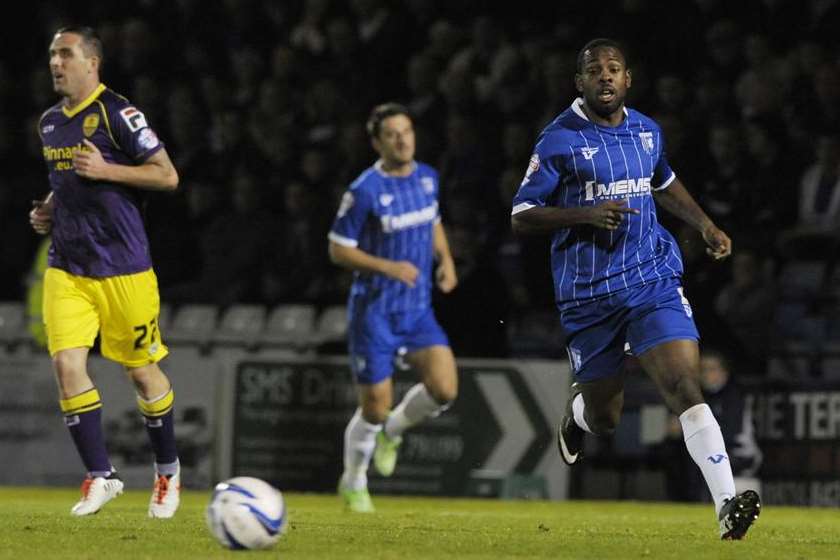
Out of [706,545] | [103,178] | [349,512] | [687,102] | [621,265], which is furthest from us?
[687,102]

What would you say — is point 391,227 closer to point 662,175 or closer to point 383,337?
point 383,337

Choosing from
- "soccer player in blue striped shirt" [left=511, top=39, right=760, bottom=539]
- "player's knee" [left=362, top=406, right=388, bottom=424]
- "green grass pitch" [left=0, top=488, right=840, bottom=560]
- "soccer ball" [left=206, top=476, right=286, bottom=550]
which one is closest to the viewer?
"soccer ball" [left=206, top=476, right=286, bottom=550]

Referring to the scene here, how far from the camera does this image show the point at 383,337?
39.6 feet

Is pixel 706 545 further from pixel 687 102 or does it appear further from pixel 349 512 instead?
pixel 687 102

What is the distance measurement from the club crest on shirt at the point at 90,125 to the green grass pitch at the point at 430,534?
2105 millimetres

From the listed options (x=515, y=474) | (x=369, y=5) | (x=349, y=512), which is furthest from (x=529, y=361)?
(x=369, y=5)

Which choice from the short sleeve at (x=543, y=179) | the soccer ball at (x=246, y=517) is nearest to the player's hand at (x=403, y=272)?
the short sleeve at (x=543, y=179)

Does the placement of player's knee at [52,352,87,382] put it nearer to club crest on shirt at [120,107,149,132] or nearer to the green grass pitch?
the green grass pitch

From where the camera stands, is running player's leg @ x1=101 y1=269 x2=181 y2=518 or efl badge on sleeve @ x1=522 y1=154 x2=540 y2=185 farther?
running player's leg @ x1=101 y1=269 x2=181 y2=518

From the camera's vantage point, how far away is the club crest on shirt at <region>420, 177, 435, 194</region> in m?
12.1

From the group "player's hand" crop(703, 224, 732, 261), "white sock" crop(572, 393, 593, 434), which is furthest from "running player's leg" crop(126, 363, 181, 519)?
"player's hand" crop(703, 224, 732, 261)

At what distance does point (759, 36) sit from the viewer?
1533 centimetres

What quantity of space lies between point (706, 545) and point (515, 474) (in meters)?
6.07

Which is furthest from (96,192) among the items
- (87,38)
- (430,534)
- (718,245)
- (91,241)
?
(718,245)
